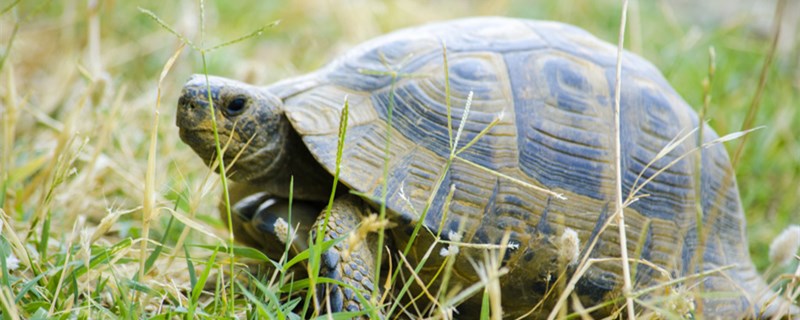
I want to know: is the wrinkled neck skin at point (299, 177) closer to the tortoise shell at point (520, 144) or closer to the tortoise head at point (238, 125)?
the tortoise head at point (238, 125)

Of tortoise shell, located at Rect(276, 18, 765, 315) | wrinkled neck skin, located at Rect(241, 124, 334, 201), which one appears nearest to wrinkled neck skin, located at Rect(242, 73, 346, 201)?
wrinkled neck skin, located at Rect(241, 124, 334, 201)

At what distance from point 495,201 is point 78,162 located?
2.02 metres

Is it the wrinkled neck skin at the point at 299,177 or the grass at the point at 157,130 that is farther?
the wrinkled neck skin at the point at 299,177

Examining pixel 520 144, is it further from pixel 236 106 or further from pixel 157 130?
pixel 157 130

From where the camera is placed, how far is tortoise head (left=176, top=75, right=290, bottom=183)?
2.38 meters

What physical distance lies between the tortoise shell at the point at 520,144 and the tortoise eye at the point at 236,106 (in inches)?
5.8

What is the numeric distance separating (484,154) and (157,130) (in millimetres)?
1016

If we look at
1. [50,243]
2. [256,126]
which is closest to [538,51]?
[256,126]

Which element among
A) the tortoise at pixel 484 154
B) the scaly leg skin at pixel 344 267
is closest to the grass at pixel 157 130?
the scaly leg skin at pixel 344 267

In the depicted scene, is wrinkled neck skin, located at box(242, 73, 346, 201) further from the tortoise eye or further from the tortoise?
the tortoise eye

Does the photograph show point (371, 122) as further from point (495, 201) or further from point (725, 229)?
point (725, 229)

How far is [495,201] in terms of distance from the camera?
2.41 meters

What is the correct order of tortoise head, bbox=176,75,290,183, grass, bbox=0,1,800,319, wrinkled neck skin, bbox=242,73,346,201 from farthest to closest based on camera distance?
wrinkled neck skin, bbox=242,73,346,201
tortoise head, bbox=176,75,290,183
grass, bbox=0,1,800,319

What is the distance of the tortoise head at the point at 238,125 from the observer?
2375 mm
